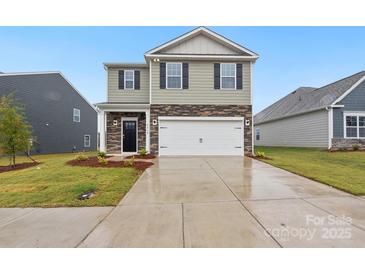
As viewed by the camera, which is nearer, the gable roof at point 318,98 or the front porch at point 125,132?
the front porch at point 125,132

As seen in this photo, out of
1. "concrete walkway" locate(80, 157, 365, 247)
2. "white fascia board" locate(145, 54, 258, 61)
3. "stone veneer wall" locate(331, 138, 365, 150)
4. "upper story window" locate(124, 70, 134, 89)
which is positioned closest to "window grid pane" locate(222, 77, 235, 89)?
"white fascia board" locate(145, 54, 258, 61)

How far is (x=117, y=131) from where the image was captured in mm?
13305

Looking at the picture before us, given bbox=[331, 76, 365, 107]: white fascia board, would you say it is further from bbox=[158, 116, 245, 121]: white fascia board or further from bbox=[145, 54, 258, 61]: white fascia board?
bbox=[158, 116, 245, 121]: white fascia board

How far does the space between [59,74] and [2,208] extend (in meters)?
19.9

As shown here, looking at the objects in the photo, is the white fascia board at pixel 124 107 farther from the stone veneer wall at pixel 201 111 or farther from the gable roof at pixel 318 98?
the gable roof at pixel 318 98

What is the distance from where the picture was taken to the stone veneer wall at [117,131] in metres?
13.2

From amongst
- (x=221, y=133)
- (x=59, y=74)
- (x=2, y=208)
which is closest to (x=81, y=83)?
(x=59, y=74)

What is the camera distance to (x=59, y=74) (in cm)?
2105

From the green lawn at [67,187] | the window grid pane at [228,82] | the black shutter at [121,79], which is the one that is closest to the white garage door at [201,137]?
the window grid pane at [228,82]

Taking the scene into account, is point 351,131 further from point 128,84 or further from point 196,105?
point 128,84

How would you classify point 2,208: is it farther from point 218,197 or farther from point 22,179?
point 218,197

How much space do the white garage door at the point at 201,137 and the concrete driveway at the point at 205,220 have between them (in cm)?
717

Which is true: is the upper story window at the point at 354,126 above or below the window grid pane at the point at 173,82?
below

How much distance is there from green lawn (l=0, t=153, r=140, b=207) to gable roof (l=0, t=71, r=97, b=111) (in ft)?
44.5
